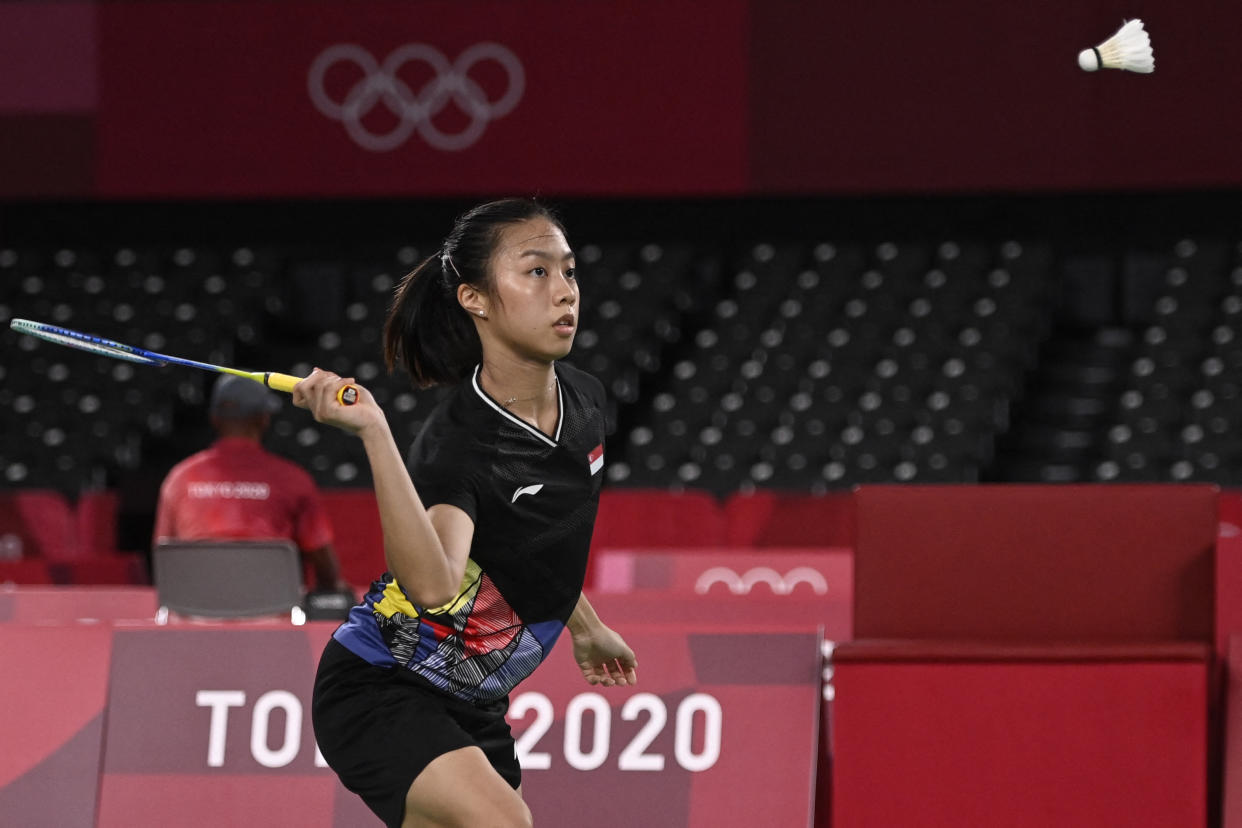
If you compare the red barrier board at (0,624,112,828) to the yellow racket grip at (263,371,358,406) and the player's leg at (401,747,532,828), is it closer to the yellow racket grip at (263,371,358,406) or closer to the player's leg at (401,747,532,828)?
the player's leg at (401,747,532,828)

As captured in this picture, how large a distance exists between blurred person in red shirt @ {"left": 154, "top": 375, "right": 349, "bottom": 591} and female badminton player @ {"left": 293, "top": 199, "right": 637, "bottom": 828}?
10.7 ft

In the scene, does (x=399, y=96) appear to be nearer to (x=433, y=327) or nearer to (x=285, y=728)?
(x=285, y=728)

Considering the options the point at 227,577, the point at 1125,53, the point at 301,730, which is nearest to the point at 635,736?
the point at 301,730

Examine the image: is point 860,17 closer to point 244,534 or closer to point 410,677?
point 244,534

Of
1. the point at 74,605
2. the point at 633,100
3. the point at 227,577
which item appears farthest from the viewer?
the point at 633,100

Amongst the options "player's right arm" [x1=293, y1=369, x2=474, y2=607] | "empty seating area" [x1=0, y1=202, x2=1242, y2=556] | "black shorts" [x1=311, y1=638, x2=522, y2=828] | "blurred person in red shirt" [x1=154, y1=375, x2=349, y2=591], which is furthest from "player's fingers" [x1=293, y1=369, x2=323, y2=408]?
"empty seating area" [x1=0, y1=202, x2=1242, y2=556]

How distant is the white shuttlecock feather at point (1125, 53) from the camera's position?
143 inches

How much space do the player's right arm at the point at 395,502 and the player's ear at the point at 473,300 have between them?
442 mm

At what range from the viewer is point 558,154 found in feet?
44.2

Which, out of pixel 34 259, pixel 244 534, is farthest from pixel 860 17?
pixel 244 534

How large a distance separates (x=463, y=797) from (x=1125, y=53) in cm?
194

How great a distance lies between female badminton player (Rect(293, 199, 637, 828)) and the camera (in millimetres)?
3010

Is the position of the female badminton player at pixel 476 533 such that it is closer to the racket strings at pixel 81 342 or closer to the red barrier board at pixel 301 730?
the racket strings at pixel 81 342

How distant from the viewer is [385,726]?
3.07 m
